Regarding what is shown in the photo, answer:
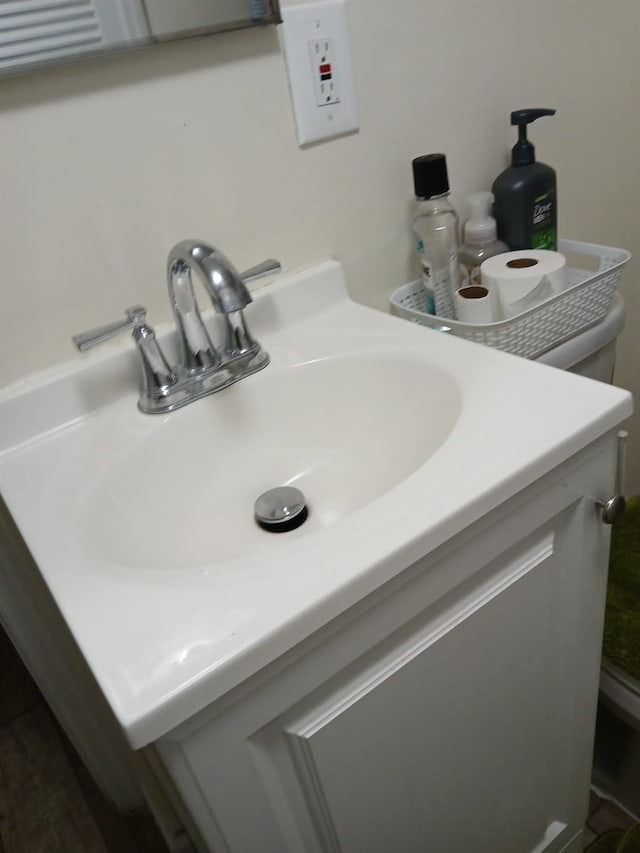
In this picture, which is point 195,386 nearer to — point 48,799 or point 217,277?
point 217,277

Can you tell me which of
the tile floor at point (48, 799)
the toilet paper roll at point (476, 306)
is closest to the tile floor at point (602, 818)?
the tile floor at point (48, 799)

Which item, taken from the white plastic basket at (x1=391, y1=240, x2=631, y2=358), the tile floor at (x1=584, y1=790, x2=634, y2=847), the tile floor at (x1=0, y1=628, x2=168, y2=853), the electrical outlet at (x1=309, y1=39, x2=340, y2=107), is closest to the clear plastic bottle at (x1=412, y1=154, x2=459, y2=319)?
the white plastic basket at (x1=391, y1=240, x2=631, y2=358)

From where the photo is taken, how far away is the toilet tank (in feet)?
2.78

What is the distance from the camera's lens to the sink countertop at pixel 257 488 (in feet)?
1.41

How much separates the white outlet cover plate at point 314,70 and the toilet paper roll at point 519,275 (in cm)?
25

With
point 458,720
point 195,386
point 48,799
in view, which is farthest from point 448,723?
point 48,799

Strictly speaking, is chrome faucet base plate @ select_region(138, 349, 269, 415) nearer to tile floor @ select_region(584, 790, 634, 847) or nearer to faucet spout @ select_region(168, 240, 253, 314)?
faucet spout @ select_region(168, 240, 253, 314)

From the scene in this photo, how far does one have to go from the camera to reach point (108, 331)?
2.17 feet

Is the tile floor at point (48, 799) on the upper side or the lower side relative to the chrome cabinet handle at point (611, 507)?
lower

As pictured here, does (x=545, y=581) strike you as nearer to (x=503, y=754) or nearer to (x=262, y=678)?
(x=503, y=754)

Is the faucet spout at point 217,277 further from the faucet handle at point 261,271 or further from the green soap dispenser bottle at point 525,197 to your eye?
the green soap dispenser bottle at point 525,197

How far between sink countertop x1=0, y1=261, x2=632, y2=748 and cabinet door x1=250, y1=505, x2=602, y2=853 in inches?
4.1

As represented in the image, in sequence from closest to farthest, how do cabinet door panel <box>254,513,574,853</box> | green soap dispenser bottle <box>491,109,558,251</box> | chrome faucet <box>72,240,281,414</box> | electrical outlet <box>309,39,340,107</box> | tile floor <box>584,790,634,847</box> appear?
cabinet door panel <box>254,513,574,853</box> → chrome faucet <box>72,240,281,414</box> → electrical outlet <box>309,39,340,107</box> → green soap dispenser bottle <box>491,109,558,251</box> → tile floor <box>584,790,634,847</box>

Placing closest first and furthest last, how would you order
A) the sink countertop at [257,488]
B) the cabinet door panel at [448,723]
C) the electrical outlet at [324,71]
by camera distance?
1. the sink countertop at [257,488]
2. the cabinet door panel at [448,723]
3. the electrical outlet at [324,71]
